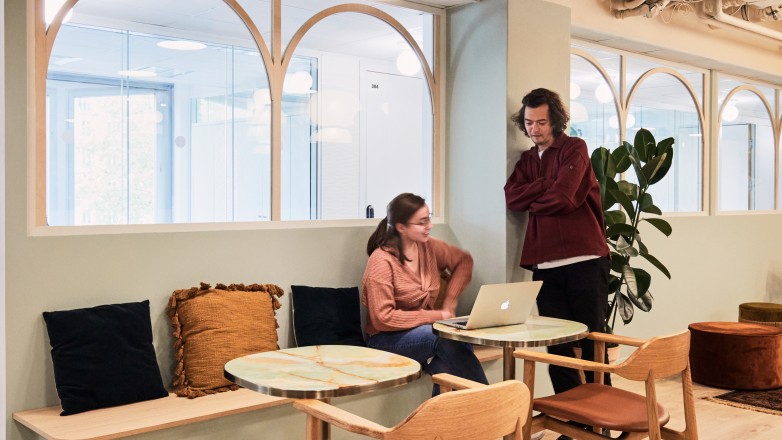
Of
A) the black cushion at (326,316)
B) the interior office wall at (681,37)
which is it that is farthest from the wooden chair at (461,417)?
the interior office wall at (681,37)

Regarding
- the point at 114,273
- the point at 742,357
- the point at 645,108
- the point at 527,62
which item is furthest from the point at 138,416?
the point at 645,108

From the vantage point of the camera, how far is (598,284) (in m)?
3.90

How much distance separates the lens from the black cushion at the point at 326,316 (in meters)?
3.82

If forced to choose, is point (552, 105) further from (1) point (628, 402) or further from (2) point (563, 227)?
(1) point (628, 402)

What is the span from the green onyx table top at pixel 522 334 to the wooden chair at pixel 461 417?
778mm

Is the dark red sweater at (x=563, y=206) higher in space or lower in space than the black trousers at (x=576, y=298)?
higher

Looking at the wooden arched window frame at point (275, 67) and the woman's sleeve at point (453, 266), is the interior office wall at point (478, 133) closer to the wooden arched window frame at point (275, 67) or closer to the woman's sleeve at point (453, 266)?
the wooden arched window frame at point (275, 67)

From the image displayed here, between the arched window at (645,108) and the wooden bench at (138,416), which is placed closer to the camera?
the wooden bench at (138,416)

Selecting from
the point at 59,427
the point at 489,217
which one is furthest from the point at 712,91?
the point at 59,427

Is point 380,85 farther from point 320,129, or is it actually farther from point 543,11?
point 543,11

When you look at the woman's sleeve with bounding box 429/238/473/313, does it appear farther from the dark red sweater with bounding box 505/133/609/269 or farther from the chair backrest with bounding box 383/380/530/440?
the chair backrest with bounding box 383/380/530/440

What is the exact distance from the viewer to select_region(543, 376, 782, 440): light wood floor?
4.24 meters

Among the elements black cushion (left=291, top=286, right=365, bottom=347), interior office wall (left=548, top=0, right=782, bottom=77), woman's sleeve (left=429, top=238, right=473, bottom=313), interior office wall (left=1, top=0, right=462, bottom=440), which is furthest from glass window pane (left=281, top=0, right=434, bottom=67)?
black cushion (left=291, top=286, right=365, bottom=347)

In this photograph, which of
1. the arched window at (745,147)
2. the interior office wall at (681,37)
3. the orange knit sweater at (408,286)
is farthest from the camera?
the arched window at (745,147)
